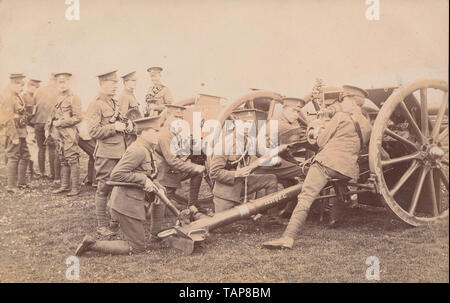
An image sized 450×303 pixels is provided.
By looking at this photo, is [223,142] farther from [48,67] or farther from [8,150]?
[8,150]

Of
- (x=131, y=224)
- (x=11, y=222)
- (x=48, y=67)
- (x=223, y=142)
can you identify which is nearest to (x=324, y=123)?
(x=223, y=142)

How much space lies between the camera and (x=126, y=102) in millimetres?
5875

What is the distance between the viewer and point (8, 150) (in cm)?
665

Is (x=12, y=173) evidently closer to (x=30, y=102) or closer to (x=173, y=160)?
(x=30, y=102)

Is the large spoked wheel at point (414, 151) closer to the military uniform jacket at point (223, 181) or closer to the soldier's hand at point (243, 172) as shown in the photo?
the soldier's hand at point (243, 172)

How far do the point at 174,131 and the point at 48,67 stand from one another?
1.58 meters

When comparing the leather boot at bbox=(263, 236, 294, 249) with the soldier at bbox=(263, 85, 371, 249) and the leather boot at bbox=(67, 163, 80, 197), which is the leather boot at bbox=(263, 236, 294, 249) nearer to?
the soldier at bbox=(263, 85, 371, 249)

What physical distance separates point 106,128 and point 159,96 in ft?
3.19

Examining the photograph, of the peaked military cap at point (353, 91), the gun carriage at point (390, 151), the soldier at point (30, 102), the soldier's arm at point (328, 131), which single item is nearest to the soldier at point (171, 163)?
the gun carriage at point (390, 151)

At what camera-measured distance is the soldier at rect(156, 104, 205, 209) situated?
520 centimetres

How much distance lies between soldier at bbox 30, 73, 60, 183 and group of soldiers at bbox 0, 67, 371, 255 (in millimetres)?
330

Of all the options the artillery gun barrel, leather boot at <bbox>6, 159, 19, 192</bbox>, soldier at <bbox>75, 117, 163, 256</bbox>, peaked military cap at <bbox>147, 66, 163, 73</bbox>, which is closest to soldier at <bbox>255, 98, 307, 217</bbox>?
the artillery gun barrel

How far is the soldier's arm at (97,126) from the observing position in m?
5.27

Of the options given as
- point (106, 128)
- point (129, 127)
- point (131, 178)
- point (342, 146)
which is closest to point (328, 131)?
point (342, 146)
